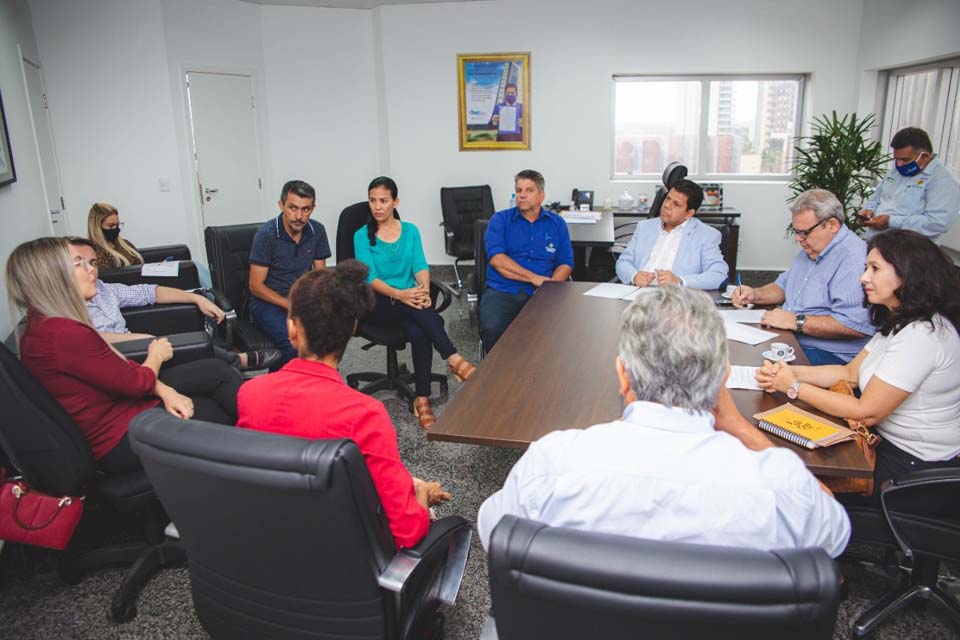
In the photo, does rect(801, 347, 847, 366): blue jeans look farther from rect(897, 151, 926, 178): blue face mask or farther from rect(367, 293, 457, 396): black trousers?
rect(897, 151, 926, 178): blue face mask

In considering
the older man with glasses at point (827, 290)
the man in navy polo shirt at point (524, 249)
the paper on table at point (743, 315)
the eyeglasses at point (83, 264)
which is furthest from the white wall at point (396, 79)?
the paper on table at point (743, 315)


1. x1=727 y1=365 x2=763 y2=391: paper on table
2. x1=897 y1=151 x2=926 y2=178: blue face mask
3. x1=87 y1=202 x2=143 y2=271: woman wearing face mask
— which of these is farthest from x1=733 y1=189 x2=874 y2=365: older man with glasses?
x1=87 y1=202 x2=143 y2=271: woman wearing face mask

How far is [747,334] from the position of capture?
2.58m

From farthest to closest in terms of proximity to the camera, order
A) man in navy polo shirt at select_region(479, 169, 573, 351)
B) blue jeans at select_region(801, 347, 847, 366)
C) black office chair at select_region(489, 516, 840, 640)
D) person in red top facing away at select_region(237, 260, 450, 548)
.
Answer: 1. man in navy polo shirt at select_region(479, 169, 573, 351)
2. blue jeans at select_region(801, 347, 847, 366)
3. person in red top facing away at select_region(237, 260, 450, 548)
4. black office chair at select_region(489, 516, 840, 640)

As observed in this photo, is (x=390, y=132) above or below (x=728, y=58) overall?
below

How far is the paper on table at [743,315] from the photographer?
280 cm

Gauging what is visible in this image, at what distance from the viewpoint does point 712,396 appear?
1.18 meters

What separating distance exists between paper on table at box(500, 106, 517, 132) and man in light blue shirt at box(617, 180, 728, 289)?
3.62 m

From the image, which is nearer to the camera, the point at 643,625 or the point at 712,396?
the point at 643,625

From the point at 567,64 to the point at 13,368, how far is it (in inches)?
237

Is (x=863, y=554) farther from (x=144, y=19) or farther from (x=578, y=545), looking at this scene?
(x=144, y=19)

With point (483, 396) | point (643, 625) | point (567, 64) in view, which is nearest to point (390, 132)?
point (567, 64)

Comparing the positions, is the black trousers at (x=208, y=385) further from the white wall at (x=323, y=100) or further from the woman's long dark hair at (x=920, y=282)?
the white wall at (x=323, y=100)

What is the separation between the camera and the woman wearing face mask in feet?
12.7
